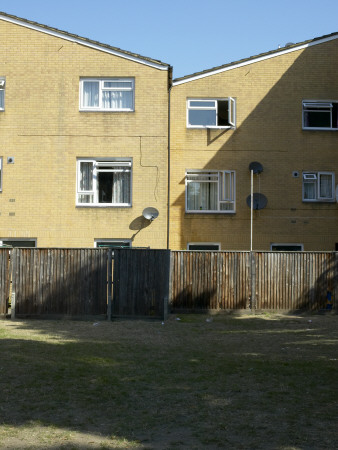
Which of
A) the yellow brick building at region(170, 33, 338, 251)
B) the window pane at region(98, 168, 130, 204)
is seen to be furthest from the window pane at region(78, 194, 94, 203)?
the yellow brick building at region(170, 33, 338, 251)

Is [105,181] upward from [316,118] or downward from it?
downward

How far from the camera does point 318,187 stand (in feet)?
76.3

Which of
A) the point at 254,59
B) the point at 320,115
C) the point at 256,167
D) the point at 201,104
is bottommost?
the point at 256,167

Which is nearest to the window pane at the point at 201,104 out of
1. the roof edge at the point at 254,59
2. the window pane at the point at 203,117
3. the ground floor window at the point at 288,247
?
the window pane at the point at 203,117

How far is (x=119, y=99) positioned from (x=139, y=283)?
366 inches

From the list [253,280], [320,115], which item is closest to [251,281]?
[253,280]

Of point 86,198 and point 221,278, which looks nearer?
point 221,278

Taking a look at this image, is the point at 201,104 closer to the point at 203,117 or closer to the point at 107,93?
the point at 203,117

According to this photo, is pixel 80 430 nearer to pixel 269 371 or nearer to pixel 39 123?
pixel 269 371

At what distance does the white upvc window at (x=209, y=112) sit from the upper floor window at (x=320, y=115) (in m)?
2.58

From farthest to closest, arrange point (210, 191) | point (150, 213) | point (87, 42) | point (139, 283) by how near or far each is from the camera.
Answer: point (210, 191) → point (87, 42) → point (150, 213) → point (139, 283)

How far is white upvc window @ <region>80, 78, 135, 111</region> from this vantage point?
75.4 feet

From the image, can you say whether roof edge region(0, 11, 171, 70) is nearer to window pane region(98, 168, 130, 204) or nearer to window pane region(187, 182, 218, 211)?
window pane region(98, 168, 130, 204)

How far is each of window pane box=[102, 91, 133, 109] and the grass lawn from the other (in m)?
11.0
